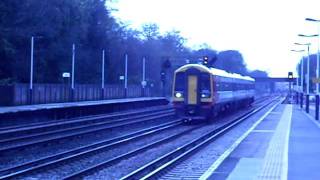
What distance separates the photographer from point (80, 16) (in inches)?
2771

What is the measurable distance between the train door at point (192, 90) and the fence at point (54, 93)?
47.3 feet

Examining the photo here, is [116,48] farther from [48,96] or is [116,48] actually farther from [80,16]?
[48,96]

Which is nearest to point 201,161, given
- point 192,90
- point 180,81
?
point 192,90

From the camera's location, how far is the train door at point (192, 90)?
3462 cm

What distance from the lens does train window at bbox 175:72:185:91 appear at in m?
34.9

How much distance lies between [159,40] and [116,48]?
92.8ft

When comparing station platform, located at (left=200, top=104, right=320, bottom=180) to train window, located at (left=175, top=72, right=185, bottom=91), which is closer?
station platform, located at (left=200, top=104, right=320, bottom=180)

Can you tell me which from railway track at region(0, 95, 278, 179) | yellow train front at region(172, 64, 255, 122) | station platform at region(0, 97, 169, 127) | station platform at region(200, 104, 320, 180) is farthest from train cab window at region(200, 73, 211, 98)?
station platform at region(200, 104, 320, 180)

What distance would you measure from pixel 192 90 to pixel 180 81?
33.8 inches

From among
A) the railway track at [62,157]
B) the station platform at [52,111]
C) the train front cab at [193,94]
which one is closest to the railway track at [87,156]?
the railway track at [62,157]

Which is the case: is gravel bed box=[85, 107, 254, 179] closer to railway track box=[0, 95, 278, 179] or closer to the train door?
railway track box=[0, 95, 278, 179]

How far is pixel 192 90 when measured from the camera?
34.8m

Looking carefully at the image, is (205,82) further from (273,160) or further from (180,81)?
(273,160)

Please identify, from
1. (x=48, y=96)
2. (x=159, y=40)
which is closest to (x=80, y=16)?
(x=48, y=96)
